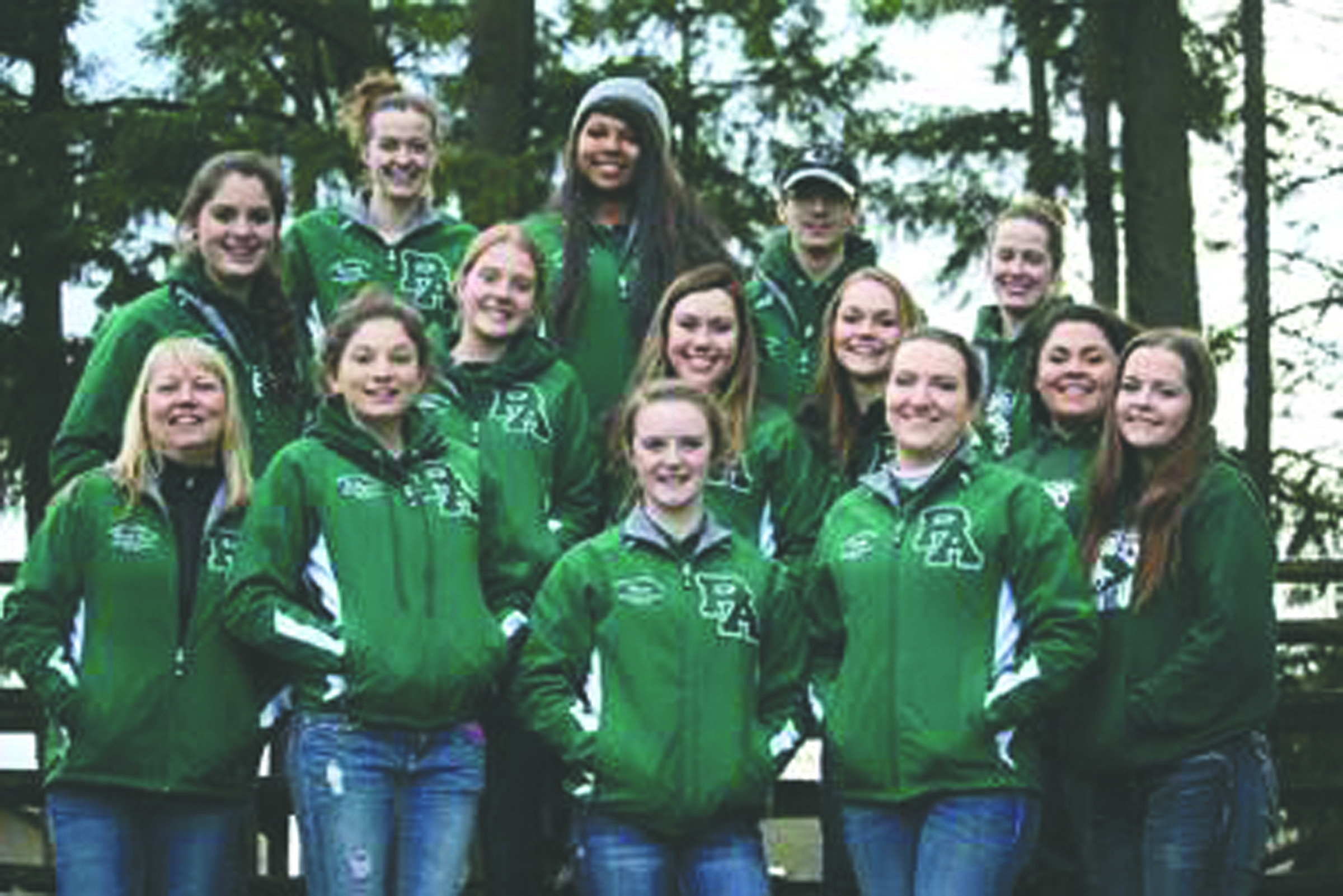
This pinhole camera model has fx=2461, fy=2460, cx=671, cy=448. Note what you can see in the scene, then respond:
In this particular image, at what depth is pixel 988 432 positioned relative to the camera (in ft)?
26.0

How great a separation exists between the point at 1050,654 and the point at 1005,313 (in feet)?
5.55

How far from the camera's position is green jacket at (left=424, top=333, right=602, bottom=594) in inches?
287

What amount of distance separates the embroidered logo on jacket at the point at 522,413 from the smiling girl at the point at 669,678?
0.47 metres

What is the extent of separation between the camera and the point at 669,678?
21.8 ft

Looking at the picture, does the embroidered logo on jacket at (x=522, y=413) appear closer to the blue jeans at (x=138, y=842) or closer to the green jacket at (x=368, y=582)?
the green jacket at (x=368, y=582)

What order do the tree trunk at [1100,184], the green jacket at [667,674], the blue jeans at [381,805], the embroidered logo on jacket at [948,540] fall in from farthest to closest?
the tree trunk at [1100,184]
the embroidered logo on jacket at [948,540]
the green jacket at [667,674]
the blue jeans at [381,805]

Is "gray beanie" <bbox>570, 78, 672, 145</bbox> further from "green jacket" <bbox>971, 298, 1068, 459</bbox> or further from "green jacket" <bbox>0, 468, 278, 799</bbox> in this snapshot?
"green jacket" <bbox>0, 468, 278, 799</bbox>

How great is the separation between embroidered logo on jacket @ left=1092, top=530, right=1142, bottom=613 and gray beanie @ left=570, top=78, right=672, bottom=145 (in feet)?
7.11

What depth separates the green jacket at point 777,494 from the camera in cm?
741

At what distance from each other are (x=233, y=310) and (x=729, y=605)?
1.89 meters

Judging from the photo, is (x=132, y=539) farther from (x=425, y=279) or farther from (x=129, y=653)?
(x=425, y=279)

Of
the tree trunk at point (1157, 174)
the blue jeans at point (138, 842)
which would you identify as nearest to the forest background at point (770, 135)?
the tree trunk at point (1157, 174)

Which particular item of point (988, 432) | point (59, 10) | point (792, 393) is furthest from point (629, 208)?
point (59, 10)

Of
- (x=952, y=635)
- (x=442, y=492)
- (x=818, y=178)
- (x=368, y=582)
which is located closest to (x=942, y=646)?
(x=952, y=635)
